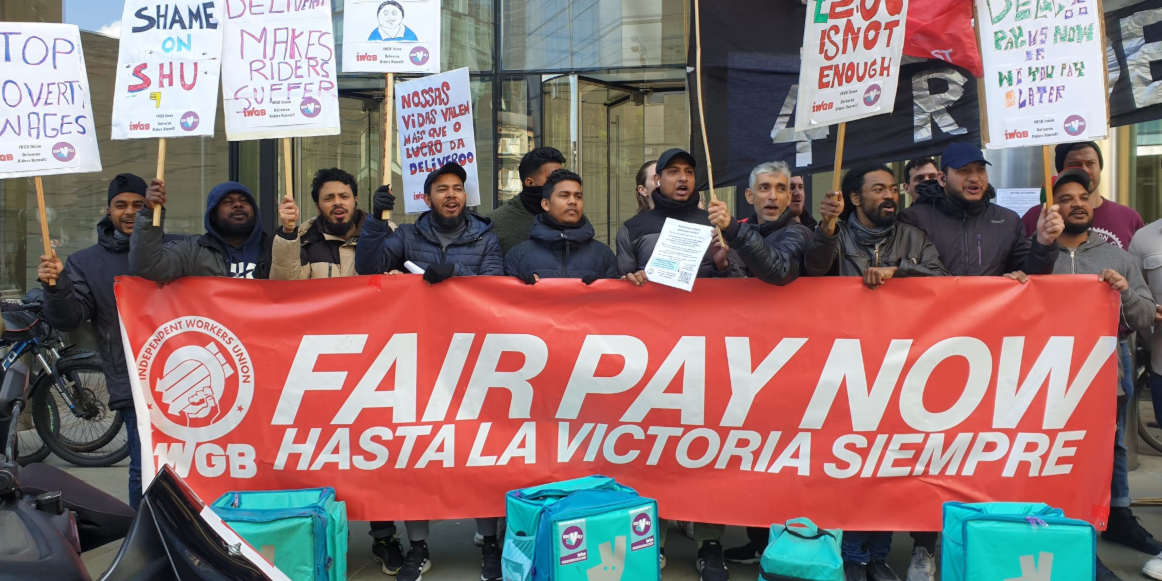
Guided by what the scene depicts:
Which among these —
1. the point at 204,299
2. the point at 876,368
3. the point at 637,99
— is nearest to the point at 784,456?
the point at 876,368

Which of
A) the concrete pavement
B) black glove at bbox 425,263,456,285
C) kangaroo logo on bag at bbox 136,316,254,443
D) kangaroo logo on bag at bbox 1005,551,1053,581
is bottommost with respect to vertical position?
the concrete pavement

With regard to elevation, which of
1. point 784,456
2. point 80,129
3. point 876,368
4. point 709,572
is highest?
point 80,129

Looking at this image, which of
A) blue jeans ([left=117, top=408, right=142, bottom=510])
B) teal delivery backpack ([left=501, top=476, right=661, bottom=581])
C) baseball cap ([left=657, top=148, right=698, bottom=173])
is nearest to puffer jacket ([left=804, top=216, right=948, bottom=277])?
baseball cap ([left=657, top=148, right=698, bottom=173])

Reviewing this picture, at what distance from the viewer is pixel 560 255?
16.0 feet

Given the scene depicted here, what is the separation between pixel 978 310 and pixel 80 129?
4.44 meters

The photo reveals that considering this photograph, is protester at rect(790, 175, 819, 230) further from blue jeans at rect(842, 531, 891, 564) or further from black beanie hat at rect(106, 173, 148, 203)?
black beanie hat at rect(106, 173, 148, 203)

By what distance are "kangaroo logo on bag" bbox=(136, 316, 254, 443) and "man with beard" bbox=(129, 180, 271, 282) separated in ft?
0.89

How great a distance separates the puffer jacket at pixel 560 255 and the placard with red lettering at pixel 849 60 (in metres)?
1.18

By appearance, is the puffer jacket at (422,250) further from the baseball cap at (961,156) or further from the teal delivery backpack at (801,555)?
the baseball cap at (961,156)

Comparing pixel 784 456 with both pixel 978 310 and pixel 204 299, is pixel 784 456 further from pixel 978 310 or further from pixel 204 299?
pixel 204 299

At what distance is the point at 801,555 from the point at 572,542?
98cm

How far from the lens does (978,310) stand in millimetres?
4512

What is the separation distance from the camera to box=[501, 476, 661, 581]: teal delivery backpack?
3.98 meters

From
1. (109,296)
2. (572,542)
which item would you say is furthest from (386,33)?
(572,542)
